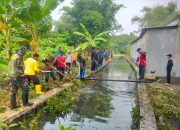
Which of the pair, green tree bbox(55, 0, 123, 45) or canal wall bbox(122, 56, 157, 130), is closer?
canal wall bbox(122, 56, 157, 130)

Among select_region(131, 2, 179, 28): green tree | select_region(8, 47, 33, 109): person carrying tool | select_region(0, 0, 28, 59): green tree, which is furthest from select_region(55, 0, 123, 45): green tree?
select_region(131, 2, 179, 28): green tree

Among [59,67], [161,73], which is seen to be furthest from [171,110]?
[161,73]

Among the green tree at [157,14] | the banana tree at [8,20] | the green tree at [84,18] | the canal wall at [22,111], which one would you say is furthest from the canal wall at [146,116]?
the green tree at [157,14]

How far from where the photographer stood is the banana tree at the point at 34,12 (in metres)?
11.0

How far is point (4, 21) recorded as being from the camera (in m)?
10.4

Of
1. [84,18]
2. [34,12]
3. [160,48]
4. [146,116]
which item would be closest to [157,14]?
[84,18]

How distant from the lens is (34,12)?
441 inches

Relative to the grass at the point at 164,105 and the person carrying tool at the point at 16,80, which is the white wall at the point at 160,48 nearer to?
the grass at the point at 164,105

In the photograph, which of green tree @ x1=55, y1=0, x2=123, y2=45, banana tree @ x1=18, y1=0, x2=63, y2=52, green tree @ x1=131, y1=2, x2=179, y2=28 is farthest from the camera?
green tree @ x1=131, y1=2, x2=179, y2=28

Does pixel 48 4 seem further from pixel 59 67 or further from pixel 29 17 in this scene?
pixel 59 67

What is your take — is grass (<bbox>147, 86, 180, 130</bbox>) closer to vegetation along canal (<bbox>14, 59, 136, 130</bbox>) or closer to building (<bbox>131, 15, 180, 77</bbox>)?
vegetation along canal (<bbox>14, 59, 136, 130</bbox>)

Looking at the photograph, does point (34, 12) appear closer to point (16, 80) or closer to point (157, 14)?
point (16, 80)

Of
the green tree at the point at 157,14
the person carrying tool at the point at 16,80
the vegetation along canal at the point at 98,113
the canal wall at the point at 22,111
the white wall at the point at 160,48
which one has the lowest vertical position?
the vegetation along canal at the point at 98,113

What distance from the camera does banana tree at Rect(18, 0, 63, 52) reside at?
11.0 meters
